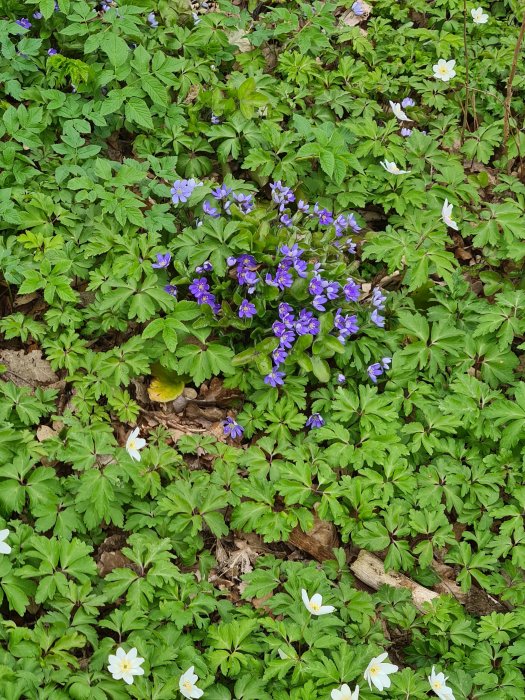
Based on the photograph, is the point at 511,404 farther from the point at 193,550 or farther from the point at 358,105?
the point at 358,105

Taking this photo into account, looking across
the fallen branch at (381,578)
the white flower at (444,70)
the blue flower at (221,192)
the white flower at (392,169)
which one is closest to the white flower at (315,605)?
the fallen branch at (381,578)

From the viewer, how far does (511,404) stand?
3.54m

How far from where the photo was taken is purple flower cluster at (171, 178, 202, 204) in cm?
390

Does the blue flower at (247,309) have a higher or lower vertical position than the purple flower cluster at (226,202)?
lower

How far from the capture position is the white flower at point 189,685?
265 centimetres

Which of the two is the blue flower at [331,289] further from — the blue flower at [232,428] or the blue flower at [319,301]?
the blue flower at [232,428]

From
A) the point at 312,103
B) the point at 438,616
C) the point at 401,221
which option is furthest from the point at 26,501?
the point at 312,103

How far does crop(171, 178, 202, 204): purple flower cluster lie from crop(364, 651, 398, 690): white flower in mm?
2512

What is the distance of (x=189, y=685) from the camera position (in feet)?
8.73

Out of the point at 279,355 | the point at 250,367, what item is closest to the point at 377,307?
the point at 279,355

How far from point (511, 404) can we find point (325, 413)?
945mm

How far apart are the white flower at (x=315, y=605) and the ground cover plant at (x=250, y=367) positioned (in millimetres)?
31

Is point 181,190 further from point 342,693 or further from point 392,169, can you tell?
point 342,693

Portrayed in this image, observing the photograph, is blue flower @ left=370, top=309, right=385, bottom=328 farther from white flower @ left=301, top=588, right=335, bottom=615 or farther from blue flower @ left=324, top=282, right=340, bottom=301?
white flower @ left=301, top=588, right=335, bottom=615
